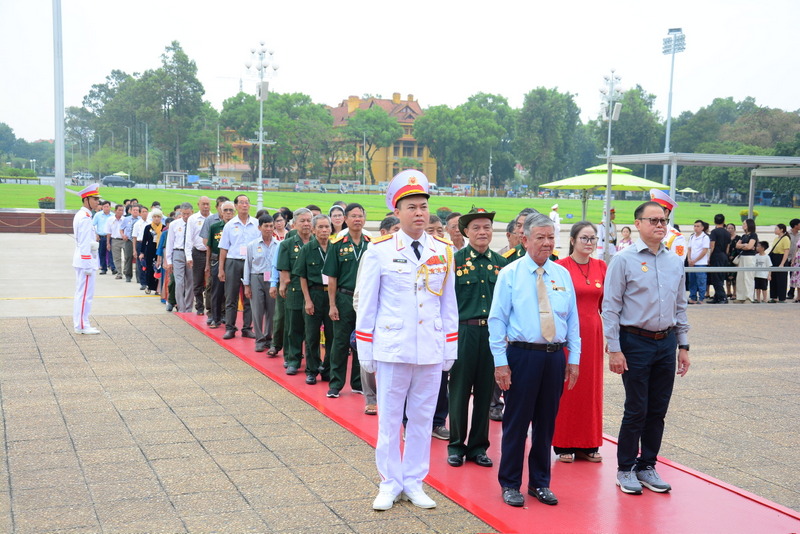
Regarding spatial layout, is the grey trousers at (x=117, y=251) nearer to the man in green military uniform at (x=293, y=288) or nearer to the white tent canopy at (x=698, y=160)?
the man in green military uniform at (x=293, y=288)

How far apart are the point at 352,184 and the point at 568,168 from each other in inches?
1814

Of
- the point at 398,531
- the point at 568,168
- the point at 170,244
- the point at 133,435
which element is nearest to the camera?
the point at 398,531

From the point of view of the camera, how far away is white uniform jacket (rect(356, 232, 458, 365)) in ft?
14.8

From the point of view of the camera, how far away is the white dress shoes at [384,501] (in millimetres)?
4531

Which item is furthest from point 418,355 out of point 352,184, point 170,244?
point 352,184

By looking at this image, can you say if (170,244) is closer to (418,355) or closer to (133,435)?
(133,435)

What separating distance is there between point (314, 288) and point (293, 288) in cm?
51

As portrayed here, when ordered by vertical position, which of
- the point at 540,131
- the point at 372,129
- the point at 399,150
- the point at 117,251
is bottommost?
the point at 117,251

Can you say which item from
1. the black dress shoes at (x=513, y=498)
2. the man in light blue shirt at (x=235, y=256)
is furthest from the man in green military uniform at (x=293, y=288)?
the black dress shoes at (x=513, y=498)

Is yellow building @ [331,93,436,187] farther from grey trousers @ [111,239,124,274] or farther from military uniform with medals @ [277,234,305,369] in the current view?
military uniform with medals @ [277,234,305,369]

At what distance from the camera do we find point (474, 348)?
533 cm

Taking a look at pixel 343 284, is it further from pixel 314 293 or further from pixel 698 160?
pixel 698 160

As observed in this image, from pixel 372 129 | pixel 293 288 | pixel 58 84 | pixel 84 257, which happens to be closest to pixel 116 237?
pixel 84 257

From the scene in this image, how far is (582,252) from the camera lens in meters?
5.32
